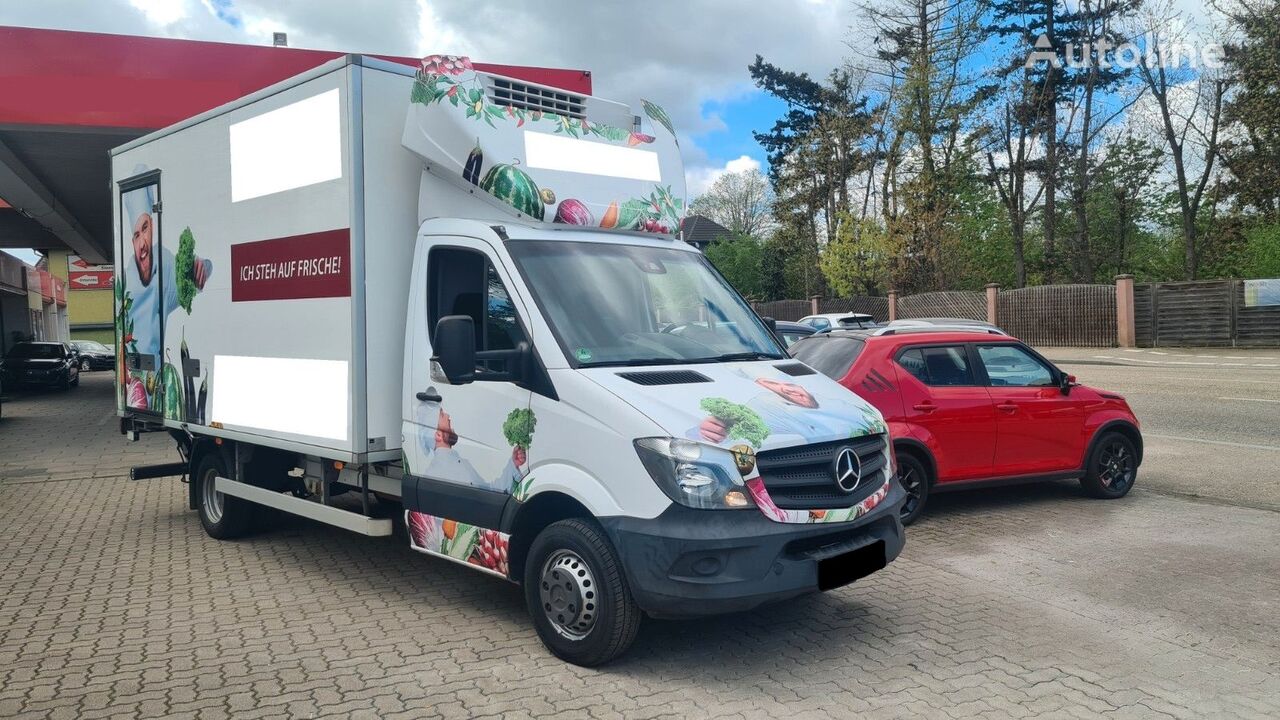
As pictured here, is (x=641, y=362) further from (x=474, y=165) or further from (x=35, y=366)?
(x=35, y=366)

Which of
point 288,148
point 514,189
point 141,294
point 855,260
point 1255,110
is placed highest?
point 1255,110

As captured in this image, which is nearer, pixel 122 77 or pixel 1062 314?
pixel 122 77

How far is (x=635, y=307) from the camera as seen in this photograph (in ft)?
17.9

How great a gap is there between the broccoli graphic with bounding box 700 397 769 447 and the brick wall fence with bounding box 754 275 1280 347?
27.4 metres

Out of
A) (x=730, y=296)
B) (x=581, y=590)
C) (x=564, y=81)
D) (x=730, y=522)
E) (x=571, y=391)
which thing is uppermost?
(x=564, y=81)

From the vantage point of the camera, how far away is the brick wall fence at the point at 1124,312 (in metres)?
27.2

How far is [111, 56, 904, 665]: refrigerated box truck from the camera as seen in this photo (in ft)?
15.1

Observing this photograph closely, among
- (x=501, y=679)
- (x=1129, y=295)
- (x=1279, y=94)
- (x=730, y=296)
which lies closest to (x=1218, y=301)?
(x=1129, y=295)

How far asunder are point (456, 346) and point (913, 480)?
4479mm

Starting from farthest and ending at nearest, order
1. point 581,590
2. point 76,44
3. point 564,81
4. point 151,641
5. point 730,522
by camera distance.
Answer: point 564,81 < point 76,44 < point 151,641 < point 581,590 < point 730,522

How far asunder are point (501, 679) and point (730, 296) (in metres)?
2.61

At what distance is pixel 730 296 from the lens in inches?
239

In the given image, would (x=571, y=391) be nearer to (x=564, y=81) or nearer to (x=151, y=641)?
(x=151, y=641)

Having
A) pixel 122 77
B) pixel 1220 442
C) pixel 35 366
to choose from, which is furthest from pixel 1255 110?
pixel 35 366
